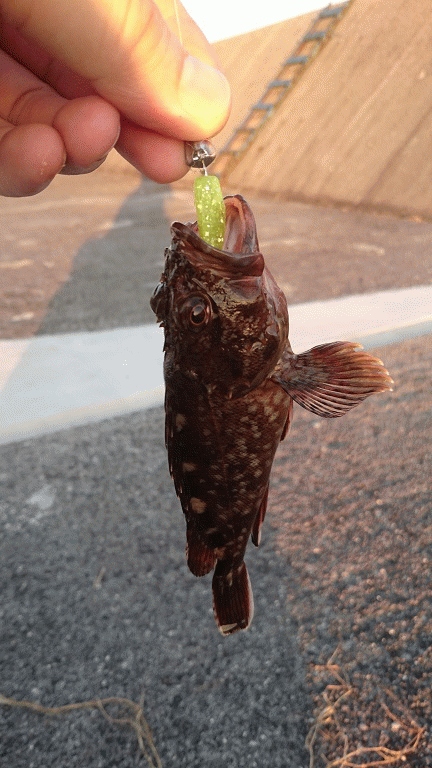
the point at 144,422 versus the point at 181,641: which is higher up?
the point at 181,641

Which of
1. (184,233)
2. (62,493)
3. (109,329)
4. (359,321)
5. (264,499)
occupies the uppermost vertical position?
(184,233)

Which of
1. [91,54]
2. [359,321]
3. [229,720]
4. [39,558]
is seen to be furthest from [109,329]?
[91,54]

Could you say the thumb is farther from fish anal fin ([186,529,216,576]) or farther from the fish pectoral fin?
fish anal fin ([186,529,216,576])

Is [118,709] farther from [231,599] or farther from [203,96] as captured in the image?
[203,96]

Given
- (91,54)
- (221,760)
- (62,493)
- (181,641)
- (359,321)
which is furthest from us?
(359,321)

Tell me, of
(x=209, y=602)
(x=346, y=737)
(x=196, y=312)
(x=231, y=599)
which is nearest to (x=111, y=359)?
(x=209, y=602)

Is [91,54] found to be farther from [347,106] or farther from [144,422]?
[347,106]

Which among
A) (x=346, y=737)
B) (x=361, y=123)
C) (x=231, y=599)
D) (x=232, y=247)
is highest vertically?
(x=232, y=247)
